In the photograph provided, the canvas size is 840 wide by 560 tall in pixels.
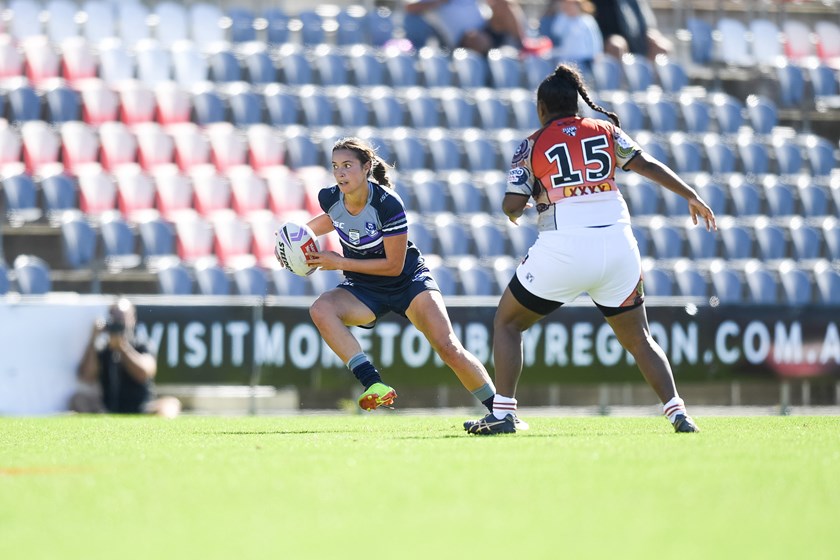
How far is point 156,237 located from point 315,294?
193cm

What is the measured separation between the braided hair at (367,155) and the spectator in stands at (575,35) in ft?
37.5

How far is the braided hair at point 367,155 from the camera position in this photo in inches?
333

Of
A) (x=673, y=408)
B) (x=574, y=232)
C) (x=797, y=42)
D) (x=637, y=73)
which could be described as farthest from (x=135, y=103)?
(x=797, y=42)

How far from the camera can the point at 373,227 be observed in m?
8.53

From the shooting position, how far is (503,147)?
18.6m

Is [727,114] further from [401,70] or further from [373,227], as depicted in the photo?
[373,227]

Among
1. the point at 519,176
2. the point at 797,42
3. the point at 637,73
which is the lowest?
the point at 519,176

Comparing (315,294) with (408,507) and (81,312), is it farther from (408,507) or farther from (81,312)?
(408,507)

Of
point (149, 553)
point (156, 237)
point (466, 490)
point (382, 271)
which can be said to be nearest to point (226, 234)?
point (156, 237)

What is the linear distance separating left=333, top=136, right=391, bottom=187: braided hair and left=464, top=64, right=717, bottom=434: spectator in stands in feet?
3.55

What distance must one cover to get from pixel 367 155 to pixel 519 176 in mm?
1147

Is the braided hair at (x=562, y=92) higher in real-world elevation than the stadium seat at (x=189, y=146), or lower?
lower

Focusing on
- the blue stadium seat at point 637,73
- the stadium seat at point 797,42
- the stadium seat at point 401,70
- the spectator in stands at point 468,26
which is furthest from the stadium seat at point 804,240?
the stadium seat at point 797,42

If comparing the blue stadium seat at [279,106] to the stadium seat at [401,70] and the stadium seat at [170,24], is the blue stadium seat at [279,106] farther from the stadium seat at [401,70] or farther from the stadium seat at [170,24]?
the stadium seat at [170,24]
